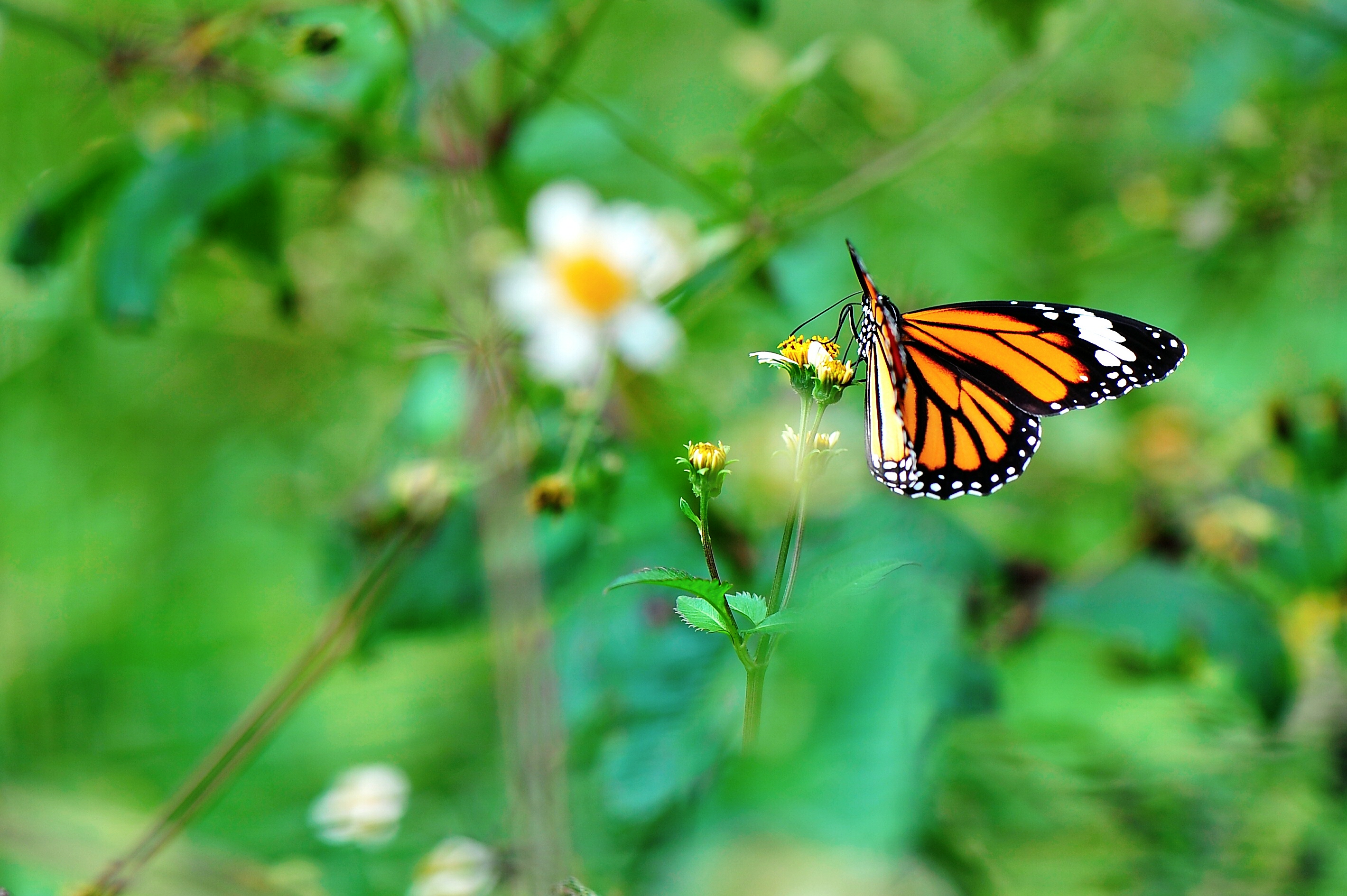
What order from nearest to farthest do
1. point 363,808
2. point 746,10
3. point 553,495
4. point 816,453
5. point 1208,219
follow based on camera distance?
point 816,453
point 553,495
point 746,10
point 363,808
point 1208,219

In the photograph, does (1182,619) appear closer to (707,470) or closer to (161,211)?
(707,470)

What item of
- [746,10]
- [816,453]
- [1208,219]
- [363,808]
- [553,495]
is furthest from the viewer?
[1208,219]

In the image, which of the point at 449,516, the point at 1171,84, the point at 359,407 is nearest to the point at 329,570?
the point at 449,516

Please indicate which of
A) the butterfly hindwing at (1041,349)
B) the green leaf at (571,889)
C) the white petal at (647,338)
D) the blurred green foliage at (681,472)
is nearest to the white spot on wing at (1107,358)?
the butterfly hindwing at (1041,349)

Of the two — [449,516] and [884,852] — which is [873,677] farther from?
[449,516]

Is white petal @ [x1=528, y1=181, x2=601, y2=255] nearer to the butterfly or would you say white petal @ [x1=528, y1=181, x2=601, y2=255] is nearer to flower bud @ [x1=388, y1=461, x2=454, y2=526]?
flower bud @ [x1=388, y1=461, x2=454, y2=526]

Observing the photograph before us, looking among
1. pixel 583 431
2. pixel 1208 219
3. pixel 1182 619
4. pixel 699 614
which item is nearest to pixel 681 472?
pixel 583 431
